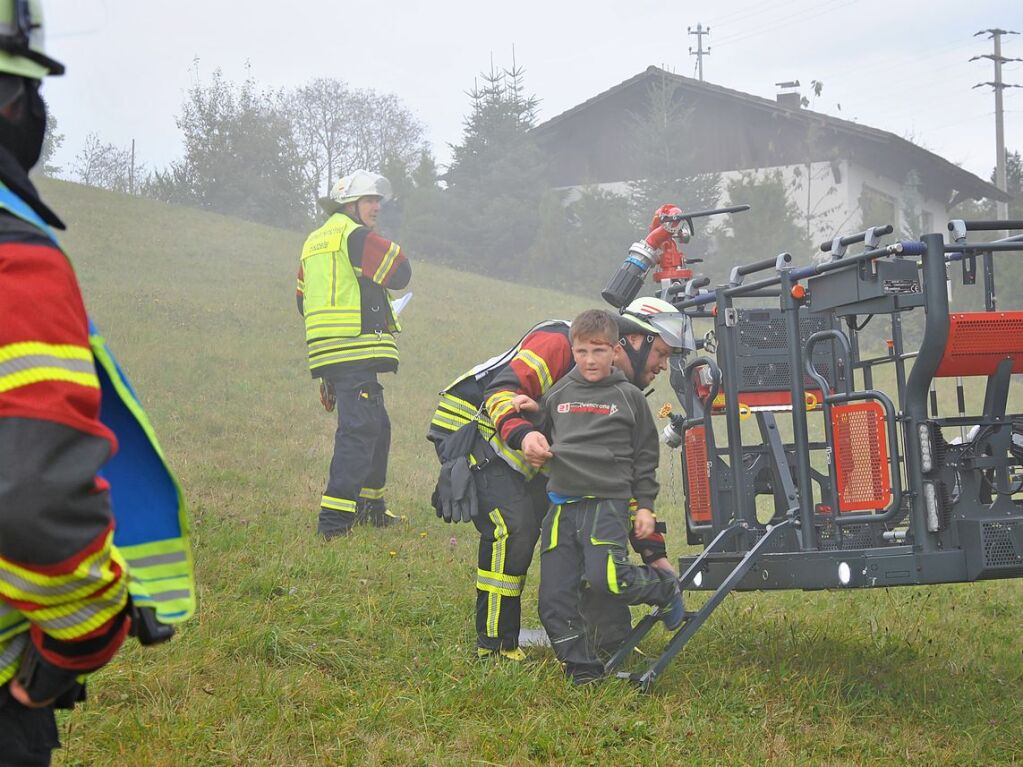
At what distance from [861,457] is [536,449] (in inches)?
52.2

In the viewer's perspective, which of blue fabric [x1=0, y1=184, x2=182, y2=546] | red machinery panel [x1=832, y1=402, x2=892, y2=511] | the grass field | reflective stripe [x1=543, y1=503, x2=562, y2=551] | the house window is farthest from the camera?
the house window

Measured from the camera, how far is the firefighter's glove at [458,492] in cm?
541

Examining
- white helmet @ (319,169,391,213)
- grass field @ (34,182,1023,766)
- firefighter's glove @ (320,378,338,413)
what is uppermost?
white helmet @ (319,169,391,213)

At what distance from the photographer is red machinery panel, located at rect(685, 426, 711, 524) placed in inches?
232

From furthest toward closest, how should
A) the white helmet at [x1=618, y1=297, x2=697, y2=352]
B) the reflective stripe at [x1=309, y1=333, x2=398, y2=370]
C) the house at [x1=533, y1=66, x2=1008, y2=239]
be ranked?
the house at [x1=533, y1=66, x2=1008, y2=239] → the reflective stripe at [x1=309, y1=333, x2=398, y2=370] → the white helmet at [x1=618, y1=297, x2=697, y2=352]

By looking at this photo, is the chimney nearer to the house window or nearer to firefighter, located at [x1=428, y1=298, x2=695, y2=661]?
the house window

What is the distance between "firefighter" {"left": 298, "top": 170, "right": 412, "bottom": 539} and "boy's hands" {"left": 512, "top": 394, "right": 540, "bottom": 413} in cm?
277

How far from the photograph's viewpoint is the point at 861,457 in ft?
16.1

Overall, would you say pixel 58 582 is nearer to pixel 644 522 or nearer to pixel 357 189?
pixel 644 522

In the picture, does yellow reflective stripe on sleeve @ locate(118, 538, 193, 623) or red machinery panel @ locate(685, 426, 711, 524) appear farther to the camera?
red machinery panel @ locate(685, 426, 711, 524)

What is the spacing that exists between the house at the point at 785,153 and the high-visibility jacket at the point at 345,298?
2284 centimetres

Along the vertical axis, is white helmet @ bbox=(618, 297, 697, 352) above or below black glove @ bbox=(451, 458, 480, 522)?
above

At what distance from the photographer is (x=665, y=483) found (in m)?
12.5

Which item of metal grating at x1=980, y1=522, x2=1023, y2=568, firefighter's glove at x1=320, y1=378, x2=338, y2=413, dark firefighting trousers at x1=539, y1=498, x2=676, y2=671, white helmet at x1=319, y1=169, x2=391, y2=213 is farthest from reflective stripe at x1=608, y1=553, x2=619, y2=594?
white helmet at x1=319, y1=169, x2=391, y2=213
